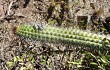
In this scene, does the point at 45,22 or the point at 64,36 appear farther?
the point at 45,22

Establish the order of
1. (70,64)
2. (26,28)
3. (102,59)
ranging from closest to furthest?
(26,28) < (102,59) < (70,64)

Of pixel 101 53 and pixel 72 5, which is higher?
pixel 72 5

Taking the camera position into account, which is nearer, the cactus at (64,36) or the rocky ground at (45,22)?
the cactus at (64,36)

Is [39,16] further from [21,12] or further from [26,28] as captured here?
[26,28]

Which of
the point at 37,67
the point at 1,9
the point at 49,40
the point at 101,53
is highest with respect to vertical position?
the point at 1,9

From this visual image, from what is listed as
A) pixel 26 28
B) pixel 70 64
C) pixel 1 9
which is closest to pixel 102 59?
pixel 70 64

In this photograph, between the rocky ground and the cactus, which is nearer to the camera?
the cactus

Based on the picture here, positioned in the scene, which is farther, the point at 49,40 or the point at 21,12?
the point at 21,12

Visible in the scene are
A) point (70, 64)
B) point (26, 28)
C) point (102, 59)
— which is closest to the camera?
point (26, 28)
